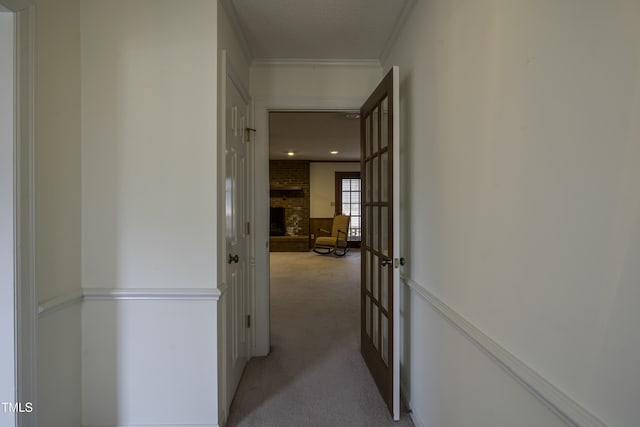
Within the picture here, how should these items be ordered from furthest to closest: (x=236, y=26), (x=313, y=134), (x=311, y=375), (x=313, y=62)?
(x=313, y=134)
(x=313, y=62)
(x=311, y=375)
(x=236, y=26)

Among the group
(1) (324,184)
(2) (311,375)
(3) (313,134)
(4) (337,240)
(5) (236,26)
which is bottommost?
(2) (311,375)

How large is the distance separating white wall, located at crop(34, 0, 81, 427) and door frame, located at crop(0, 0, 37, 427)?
0.04 metres

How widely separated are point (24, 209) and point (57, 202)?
9.2 inches

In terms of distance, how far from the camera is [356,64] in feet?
9.48

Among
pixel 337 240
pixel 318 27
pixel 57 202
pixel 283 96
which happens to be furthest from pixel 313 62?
pixel 337 240

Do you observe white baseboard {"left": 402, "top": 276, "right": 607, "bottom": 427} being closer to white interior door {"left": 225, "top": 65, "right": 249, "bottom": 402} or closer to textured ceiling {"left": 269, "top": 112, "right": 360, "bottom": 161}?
white interior door {"left": 225, "top": 65, "right": 249, "bottom": 402}

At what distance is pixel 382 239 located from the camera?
2.33m

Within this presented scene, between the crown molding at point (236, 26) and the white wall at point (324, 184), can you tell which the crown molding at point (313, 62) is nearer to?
the crown molding at point (236, 26)

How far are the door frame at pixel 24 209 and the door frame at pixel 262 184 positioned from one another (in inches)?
61.5

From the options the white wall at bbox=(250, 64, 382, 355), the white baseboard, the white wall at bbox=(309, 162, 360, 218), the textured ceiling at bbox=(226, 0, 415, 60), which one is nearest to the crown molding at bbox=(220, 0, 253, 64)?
the textured ceiling at bbox=(226, 0, 415, 60)

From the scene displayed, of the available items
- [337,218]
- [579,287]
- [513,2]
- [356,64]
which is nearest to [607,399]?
[579,287]

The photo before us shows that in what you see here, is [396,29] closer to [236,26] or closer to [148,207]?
[236,26]

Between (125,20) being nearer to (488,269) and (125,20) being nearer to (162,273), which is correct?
(162,273)

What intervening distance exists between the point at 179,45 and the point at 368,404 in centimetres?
238
